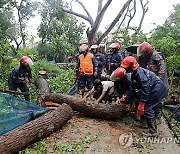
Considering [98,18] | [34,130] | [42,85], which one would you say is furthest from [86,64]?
[98,18]

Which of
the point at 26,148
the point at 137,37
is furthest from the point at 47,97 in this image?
the point at 137,37

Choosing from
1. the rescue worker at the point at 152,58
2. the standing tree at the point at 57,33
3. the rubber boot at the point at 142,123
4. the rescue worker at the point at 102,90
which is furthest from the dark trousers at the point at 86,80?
the standing tree at the point at 57,33

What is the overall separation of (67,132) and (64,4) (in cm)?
1215

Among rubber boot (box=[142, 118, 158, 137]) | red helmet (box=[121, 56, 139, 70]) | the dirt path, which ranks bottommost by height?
the dirt path

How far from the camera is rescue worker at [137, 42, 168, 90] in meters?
5.59

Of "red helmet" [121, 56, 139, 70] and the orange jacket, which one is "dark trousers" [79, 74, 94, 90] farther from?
"red helmet" [121, 56, 139, 70]

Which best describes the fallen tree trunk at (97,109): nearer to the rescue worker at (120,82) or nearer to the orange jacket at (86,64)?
the rescue worker at (120,82)

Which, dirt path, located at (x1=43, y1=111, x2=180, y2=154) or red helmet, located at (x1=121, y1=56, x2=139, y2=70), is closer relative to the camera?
dirt path, located at (x1=43, y1=111, x2=180, y2=154)

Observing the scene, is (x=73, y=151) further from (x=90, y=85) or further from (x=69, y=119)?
(x=90, y=85)

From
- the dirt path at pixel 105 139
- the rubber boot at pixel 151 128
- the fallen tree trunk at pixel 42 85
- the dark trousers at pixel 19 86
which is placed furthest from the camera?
the fallen tree trunk at pixel 42 85

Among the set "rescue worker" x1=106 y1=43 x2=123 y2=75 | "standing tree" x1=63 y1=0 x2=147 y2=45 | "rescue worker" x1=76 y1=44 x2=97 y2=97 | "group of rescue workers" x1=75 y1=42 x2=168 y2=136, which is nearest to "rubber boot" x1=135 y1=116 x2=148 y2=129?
"group of rescue workers" x1=75 y1=42 x2=168 y2=136

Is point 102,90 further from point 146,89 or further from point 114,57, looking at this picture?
point 114,57

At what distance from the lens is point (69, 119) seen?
590 centimetres

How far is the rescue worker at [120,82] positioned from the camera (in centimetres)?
546
